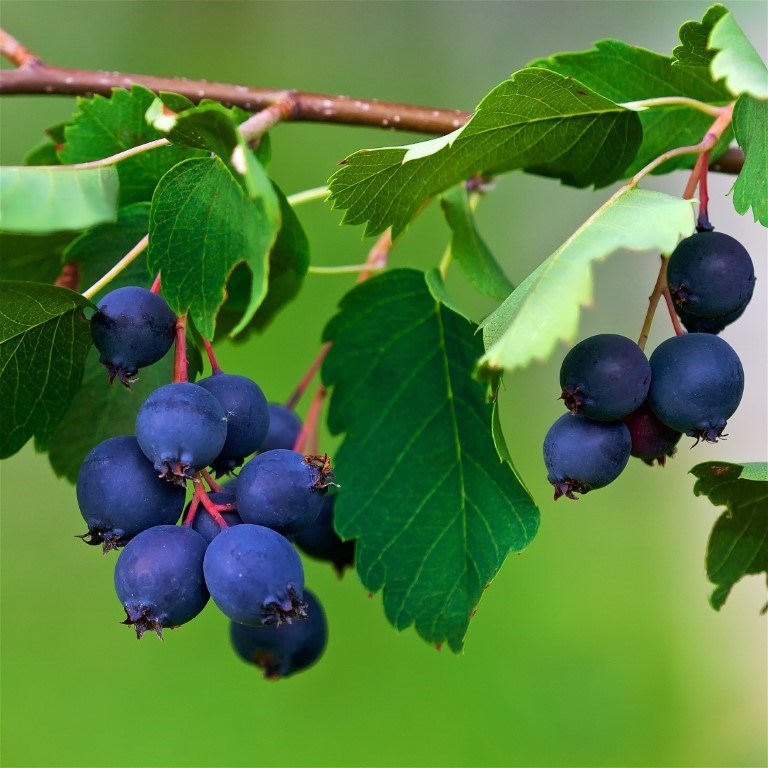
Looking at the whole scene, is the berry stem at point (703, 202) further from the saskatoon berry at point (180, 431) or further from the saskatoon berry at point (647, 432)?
the saskatoon berry at point (180, 431)

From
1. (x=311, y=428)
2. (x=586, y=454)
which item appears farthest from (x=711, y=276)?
(x=311, y=428)

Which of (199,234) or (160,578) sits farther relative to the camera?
(199,234)

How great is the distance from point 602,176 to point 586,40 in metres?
2.58

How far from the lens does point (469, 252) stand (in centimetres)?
141

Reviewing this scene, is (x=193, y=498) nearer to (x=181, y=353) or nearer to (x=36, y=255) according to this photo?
(x=181, y=353)

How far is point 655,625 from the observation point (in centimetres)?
299

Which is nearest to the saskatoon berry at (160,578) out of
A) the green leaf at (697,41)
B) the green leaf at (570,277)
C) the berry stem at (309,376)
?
the green leaf at (570,277)

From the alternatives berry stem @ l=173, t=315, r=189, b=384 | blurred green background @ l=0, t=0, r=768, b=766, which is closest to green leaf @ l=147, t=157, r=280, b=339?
berry stem @ l=173, t=315, r=189, b=384

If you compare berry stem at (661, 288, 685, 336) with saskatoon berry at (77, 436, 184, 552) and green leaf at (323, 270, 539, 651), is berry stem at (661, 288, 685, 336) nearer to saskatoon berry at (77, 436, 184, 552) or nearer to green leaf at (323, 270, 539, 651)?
green leaf at (323, 270, 539, 651)

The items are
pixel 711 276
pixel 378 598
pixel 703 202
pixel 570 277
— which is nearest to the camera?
pixel 570 277

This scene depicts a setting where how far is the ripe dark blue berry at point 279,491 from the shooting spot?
96cm

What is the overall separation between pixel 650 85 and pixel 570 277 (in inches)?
26.4

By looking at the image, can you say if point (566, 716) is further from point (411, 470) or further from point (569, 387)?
point (569, 387)

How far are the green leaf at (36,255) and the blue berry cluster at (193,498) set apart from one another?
445 mm
